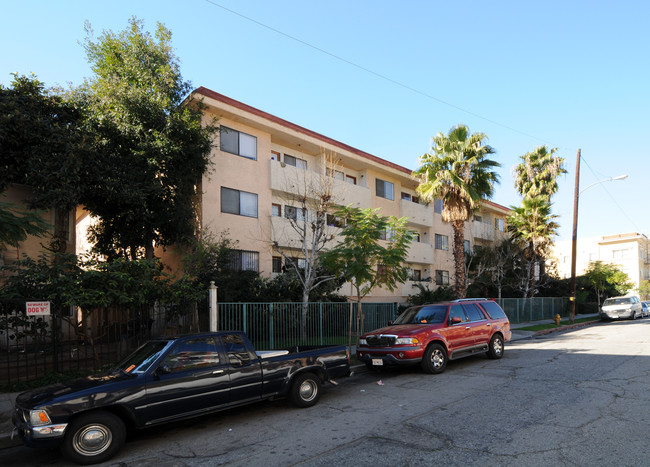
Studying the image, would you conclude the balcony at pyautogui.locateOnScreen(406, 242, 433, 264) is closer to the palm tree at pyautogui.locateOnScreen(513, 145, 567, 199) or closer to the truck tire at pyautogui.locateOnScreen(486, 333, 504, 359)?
the palm tree at pyautogui.locateOnScreen(513, 145, 567, 199)

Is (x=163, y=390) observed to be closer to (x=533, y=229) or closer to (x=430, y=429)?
(x=430, y=429)

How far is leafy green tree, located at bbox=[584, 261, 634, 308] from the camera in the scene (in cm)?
3700

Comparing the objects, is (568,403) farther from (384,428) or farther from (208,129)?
(208,129)

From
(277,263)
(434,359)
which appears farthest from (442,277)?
(434,359)

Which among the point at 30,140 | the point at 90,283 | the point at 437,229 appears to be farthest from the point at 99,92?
the point at 437,229

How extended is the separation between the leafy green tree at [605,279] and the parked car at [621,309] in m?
6.78

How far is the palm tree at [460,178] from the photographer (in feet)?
71.5

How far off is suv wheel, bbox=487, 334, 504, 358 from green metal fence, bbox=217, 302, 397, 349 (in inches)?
164

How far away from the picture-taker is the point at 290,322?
1455 cm

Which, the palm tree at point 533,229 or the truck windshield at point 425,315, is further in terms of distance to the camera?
the palm tree at point 533,229

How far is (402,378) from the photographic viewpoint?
10.0 m

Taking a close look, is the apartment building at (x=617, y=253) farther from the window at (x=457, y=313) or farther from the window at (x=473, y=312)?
the window at (x=457, y=313)

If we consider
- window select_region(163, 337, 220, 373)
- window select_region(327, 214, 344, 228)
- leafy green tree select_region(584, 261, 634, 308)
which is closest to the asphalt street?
window select_region(163, 337, 220, 373)

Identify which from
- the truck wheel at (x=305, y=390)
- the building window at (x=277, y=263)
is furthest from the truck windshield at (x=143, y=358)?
the building window at (x=277, y=263)
